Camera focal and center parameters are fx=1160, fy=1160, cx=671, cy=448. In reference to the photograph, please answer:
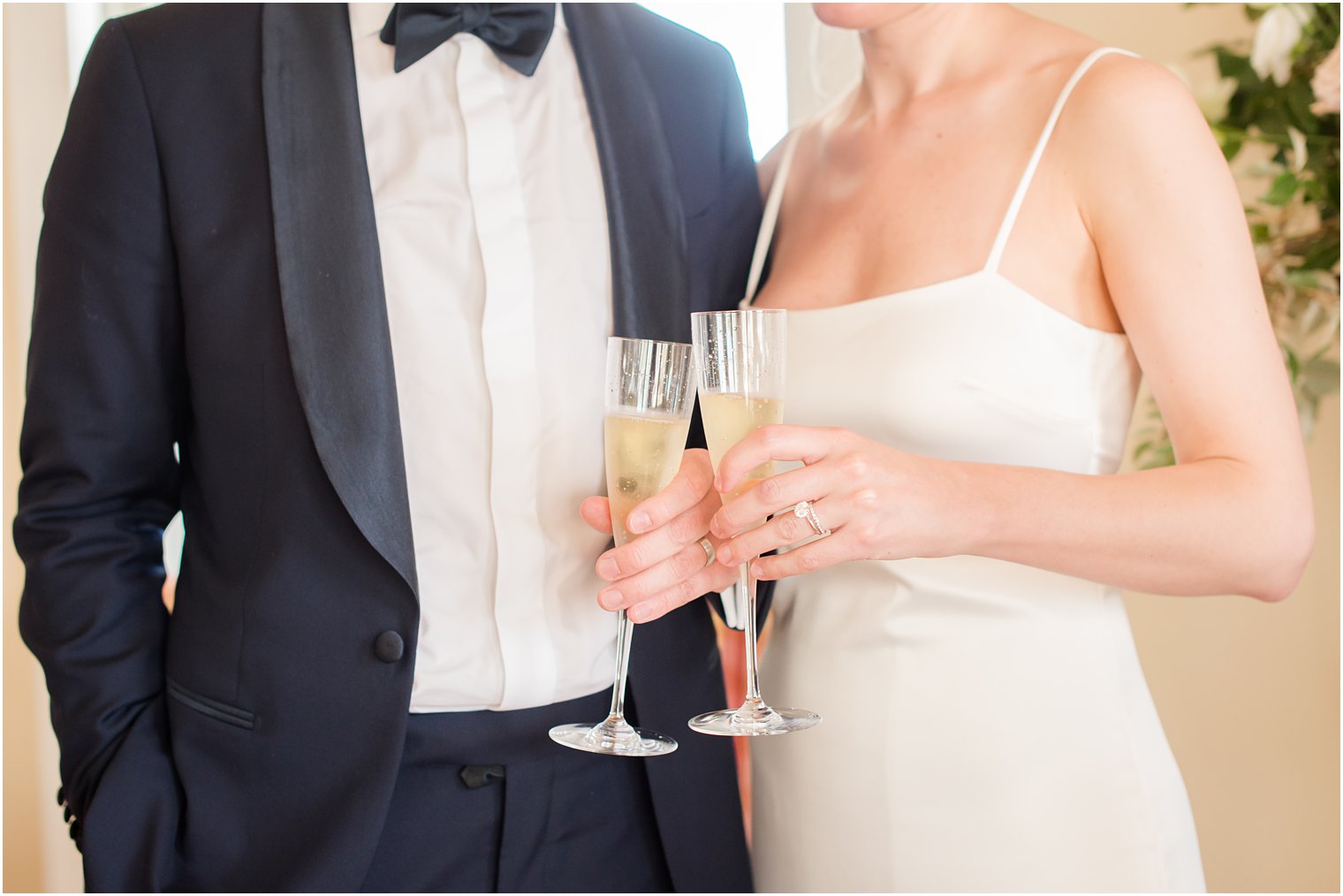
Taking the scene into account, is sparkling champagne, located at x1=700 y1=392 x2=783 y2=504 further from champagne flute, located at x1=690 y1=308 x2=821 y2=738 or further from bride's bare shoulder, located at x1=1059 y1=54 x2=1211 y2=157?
bride's bare shoulder, located at x1=1059 y1=54 x2=1211 y2=157

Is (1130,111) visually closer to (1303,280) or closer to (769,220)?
(769,220)

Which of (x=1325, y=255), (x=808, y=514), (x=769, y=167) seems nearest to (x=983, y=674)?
(x=808, y=514)

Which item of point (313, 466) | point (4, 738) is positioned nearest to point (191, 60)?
point (313, 466)

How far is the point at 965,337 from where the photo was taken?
1695mm

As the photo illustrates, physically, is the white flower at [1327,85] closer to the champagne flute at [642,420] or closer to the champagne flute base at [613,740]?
the champagne flute at [642,420]

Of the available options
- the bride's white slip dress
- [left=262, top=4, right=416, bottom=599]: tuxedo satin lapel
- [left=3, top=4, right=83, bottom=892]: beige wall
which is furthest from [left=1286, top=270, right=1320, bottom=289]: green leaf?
[left=3, top=4, right=83, bottom=892]: beige wall

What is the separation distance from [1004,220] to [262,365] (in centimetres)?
109

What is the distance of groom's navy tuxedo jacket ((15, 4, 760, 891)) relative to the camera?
1601mm

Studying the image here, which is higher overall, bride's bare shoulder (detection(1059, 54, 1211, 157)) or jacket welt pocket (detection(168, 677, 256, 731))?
bride's bare shoulder (detection(1059, 54, 1211, 157))

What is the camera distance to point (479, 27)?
70.6 inches

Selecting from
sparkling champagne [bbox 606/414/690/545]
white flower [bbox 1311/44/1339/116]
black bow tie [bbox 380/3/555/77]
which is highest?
black bow tie [bbox 380/3/555/77]

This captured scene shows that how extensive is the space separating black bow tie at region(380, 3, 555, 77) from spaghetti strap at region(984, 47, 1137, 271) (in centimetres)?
76

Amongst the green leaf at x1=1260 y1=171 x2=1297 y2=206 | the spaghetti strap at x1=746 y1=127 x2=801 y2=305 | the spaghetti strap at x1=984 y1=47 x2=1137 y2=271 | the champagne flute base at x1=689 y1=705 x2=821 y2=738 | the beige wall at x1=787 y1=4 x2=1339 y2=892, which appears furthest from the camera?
the beige wall at x1=787 y1=4 x2=1339 y2=892

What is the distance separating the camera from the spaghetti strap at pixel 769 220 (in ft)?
6.72
